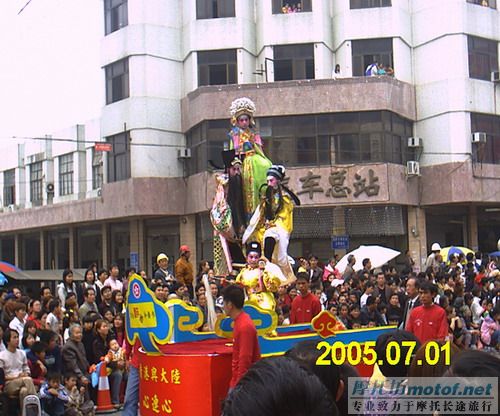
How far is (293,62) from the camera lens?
82.7ft

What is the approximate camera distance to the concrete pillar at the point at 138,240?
27422 mm

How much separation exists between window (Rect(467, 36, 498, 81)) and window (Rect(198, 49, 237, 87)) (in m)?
8.24

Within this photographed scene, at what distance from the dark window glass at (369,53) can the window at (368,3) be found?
1.20 metres

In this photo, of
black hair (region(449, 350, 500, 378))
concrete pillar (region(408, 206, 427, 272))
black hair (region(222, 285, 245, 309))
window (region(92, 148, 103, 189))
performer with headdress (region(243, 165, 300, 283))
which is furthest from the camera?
window (region(92, 148, 103, 189))

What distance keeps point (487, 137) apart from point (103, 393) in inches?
752

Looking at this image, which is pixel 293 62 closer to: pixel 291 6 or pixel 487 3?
pixel 291 6

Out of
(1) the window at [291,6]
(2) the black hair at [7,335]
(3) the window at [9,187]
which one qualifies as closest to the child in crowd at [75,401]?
(2) the black hair at [7,335]

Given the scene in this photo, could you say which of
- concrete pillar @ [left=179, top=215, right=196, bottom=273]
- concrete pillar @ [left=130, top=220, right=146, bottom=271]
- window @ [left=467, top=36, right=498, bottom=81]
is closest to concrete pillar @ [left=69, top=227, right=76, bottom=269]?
concrete pillar @ [left=130, top=220, right=146, bottom=271]

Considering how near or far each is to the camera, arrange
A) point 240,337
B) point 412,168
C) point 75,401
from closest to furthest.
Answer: point 240,337 → point 75,401 → point 412,168

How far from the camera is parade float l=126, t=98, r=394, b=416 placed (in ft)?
22.4

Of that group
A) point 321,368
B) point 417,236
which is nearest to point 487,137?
point 417,236

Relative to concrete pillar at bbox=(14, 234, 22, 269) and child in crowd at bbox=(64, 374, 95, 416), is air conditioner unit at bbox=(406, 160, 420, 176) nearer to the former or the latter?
child in crowd at bbox=(64, 374, 95, 416)

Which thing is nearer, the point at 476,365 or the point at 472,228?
the point at 476,365

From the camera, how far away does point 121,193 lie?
26328 mm
